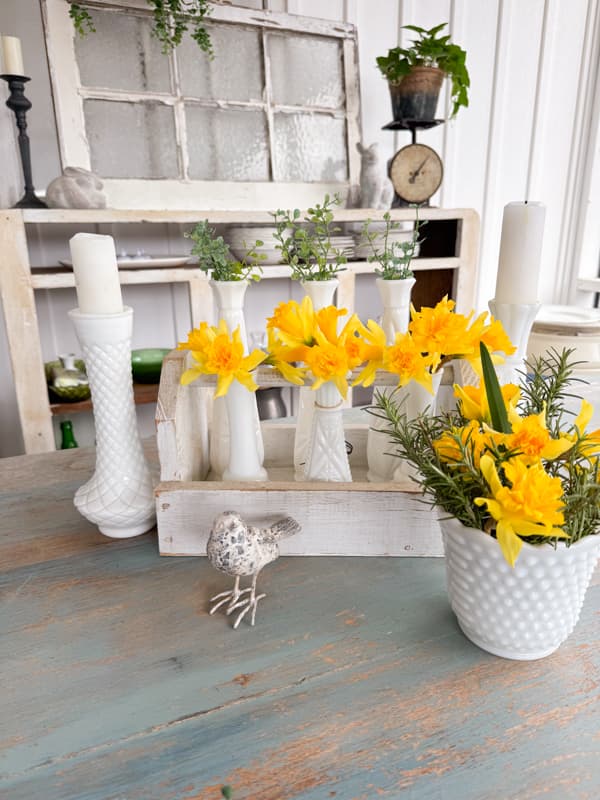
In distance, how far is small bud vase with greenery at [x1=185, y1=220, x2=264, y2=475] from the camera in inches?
26.4

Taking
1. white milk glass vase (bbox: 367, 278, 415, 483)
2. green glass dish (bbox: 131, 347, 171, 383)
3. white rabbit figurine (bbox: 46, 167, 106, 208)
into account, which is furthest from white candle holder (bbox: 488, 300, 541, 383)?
green glass dish (bbox: 131, 347, 171, 383)

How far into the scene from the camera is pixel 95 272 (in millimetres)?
667

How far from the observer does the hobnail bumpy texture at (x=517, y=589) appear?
454mm

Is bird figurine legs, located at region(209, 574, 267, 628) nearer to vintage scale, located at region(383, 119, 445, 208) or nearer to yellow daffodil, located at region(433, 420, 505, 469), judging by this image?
yellow daffodil, located at region(433, 420, 505, 469)

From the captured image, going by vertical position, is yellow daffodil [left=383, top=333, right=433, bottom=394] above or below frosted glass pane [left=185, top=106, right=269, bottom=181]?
below

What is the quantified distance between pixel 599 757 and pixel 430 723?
13cm

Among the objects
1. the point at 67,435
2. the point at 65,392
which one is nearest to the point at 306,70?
the point at 65,392

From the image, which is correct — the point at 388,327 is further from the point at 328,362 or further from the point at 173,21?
the point at 173,21

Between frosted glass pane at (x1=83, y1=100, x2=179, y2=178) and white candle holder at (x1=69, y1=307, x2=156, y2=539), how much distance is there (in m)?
1.24

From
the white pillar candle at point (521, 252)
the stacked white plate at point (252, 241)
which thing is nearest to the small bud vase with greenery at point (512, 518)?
the white pillar candle at point (521, 252)

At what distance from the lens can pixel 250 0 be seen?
6.19 ft

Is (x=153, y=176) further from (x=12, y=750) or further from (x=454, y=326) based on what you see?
(x=12, y=750)

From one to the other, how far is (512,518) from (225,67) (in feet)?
6.14

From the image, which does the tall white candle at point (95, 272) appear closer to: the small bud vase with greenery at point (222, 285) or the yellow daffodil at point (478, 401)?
the small bud vase with greenery at point (222, 285)
